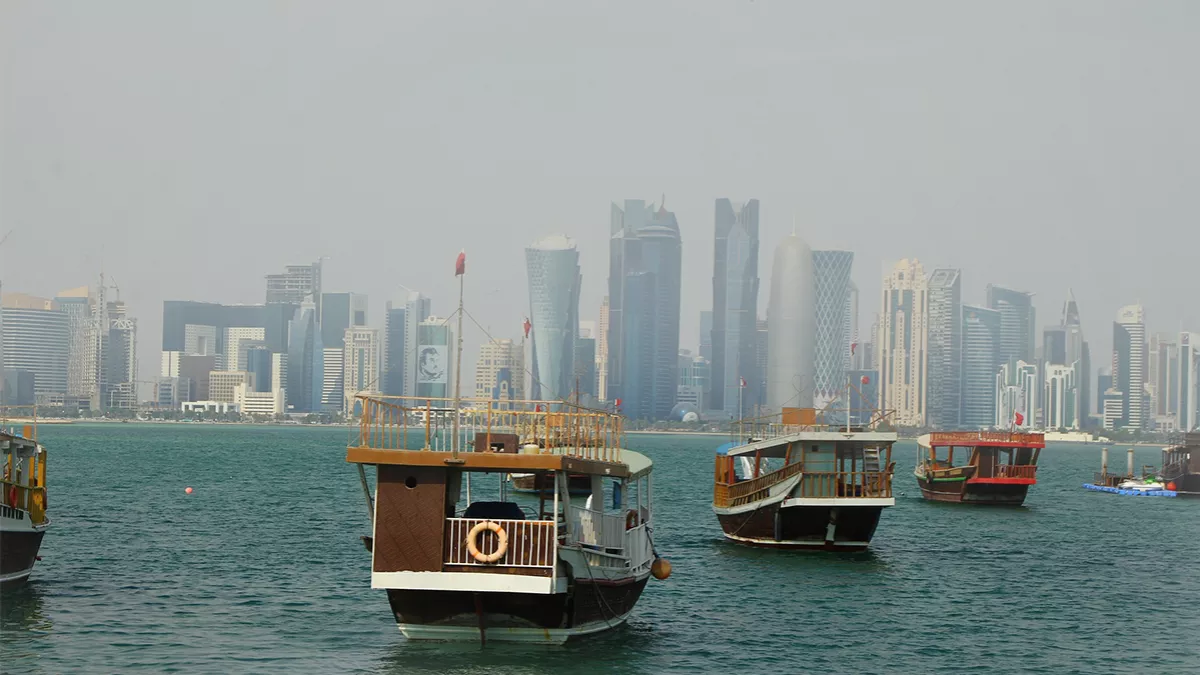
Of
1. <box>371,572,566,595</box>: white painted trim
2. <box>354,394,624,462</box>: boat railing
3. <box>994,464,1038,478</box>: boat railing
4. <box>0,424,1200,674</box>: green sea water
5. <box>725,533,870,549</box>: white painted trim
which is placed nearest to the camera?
<box>371,572,566,595</box>: white painted trim

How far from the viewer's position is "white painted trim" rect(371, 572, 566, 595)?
94.5 feet

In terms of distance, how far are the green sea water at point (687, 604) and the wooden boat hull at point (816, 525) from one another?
601mm

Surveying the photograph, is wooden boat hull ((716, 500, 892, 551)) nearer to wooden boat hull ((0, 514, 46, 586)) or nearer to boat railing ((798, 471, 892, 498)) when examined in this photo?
boat railing ((798, 471, 892, 498))

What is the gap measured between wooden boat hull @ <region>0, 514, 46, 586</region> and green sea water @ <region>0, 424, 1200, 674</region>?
80cm

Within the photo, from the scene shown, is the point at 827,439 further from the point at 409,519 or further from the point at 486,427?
the point at 409,519

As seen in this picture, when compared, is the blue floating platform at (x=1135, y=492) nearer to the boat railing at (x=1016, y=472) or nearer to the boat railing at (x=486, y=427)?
the boat railing at (x=1016, y=472)

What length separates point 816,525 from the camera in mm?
51938

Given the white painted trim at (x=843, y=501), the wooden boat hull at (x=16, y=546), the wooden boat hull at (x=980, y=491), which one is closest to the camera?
the wooden boat hull at (x=16, y=546)

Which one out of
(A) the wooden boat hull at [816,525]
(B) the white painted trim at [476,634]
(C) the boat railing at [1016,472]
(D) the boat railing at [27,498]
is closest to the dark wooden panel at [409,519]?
(B) the white painted trim at [476,634]

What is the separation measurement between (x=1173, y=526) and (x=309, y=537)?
140 ft

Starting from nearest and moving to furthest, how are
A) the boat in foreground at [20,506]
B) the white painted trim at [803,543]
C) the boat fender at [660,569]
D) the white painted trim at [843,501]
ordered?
the boat fender at [660,569], the boat in foreground at [20,506], the white painted trim at [843,501], the white painted trim at [803,543]

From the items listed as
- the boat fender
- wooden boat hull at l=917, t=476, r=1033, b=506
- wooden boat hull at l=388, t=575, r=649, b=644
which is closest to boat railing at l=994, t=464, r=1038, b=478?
wooden boat hull at l=917, t=476, r=1033, b=506

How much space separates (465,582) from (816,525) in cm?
2506

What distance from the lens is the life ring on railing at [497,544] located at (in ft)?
95.0
